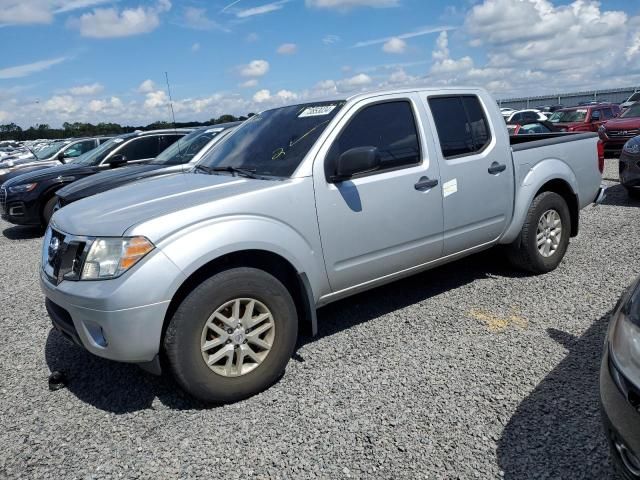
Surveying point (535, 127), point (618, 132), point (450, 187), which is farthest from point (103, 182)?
point (618, 132)

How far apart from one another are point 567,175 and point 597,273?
1.01 m

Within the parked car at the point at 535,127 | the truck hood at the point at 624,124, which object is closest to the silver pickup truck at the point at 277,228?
the parked car at the point at 535,127

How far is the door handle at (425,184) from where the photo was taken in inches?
153

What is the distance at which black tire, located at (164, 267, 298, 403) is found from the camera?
290 cm

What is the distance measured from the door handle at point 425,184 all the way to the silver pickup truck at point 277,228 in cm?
1

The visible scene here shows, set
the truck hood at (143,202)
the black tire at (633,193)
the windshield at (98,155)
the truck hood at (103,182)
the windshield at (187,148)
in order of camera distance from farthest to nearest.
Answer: the windshield at (98,155) → the black tire at (633,193) → the windshield at (187,148) → the truck hood at (103,182) → the truck hood at (143,202)

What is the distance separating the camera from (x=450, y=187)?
13.5ft

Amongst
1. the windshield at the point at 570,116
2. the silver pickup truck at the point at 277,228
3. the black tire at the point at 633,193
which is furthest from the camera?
the windshield at the point at 570,116

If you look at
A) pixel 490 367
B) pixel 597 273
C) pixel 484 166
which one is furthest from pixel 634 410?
pixel 597 273

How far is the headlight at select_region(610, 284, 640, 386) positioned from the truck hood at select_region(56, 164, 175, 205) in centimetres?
582

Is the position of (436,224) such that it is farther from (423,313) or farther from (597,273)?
(597,273)

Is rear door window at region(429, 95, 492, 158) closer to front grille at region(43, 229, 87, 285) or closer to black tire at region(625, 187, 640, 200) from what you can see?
front grille at region(43, 229, 87, 285)

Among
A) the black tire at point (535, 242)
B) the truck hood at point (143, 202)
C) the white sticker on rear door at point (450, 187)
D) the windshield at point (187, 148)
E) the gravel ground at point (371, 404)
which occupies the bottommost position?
the gravel ground at point (371, 404)

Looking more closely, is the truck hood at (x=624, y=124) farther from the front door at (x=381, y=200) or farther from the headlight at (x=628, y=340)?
the headlight at (x=628, y=340)
